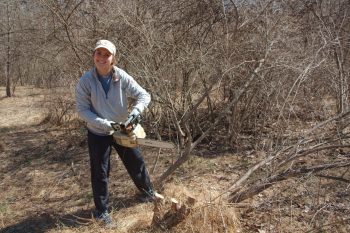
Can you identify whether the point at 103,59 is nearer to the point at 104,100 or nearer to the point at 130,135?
the point at 104,100

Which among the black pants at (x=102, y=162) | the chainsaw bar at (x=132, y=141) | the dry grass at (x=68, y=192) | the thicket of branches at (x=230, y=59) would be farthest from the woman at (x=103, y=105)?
the thicket of branches at (x=230, y=59)

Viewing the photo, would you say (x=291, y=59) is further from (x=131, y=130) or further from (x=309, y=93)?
(x=131, y=130)

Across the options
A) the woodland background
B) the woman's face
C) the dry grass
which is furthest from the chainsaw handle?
the woodland background

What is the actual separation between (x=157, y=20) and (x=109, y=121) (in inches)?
105

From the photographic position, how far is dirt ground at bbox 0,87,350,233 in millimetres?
3588

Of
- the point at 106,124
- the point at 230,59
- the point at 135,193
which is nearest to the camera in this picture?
the point at 106,124

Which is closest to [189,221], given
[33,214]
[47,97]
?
[33,214]

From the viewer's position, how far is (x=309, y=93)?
556 centimetres

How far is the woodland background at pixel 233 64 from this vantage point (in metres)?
4.93

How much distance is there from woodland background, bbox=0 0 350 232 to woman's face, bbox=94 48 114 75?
88 centimetres

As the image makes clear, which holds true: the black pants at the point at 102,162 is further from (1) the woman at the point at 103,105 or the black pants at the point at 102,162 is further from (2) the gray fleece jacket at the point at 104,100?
(2) the gray fleece jacket at the point at 104,100

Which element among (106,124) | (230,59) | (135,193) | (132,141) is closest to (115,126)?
(106,124)

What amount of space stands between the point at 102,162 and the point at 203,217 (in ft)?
3.59

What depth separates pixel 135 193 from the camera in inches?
185
